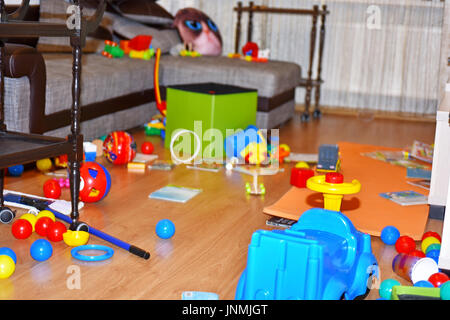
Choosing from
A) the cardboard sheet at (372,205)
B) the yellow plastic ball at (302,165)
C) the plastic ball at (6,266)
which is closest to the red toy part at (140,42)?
the yellow plastic ball at (302,165)

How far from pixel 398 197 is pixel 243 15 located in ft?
10.0

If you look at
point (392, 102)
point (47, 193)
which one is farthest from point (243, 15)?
point (47, 193)

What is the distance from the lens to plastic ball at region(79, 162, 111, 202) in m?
2.07

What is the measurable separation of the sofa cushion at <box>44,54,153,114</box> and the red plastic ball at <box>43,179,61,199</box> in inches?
17.6

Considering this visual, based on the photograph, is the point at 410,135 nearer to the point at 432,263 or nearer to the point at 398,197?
the point at 398,197

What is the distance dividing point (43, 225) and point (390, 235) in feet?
3.33

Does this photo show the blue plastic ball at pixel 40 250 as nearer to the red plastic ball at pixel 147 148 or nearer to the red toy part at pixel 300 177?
the red toy part at pixel 300 177

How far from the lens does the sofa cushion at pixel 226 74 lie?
3527 mm

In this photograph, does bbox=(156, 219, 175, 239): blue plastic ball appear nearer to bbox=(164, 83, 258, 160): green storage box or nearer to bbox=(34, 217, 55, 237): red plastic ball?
bbox=(34, 217, 55, 237): red plastic ball

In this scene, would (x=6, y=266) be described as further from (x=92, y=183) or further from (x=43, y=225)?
(x=92, y=183)

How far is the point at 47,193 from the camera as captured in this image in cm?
215
